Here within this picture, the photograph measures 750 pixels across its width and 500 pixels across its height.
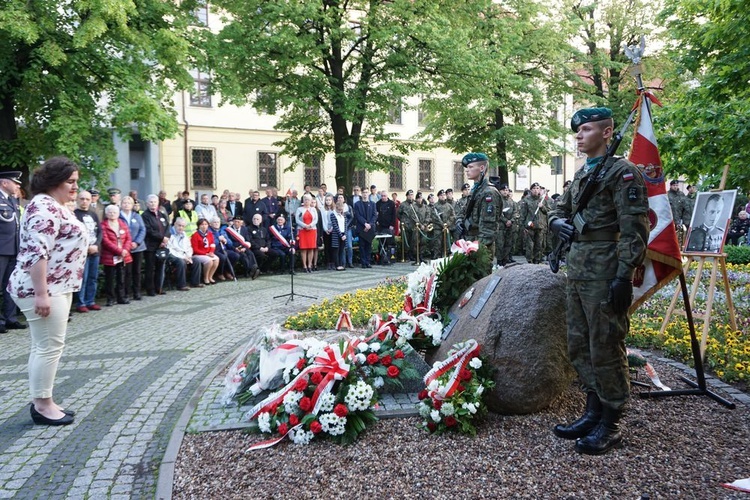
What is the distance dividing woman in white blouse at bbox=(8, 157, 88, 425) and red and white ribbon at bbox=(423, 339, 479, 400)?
306 cm

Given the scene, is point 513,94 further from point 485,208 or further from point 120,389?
point 120,389

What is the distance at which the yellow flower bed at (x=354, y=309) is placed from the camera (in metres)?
8.43

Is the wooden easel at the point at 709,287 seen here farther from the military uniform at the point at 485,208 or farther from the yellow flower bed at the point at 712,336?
the military uniform at the point at 485,208

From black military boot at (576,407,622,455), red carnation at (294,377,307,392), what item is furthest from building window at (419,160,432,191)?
black military boot at (576,407,622,455)

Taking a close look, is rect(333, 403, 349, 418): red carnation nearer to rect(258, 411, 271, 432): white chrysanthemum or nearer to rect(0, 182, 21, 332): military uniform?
rect(258, 411, 271, 432): white chrysanthemum

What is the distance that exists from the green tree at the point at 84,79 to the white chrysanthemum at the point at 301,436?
864 cm

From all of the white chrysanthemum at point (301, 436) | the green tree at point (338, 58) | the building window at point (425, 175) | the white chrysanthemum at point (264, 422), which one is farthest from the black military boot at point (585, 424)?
the building window at point (425, 175)

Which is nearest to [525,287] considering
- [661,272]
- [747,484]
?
[661,272]

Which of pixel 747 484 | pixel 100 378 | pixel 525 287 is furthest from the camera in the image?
pixel 100 378

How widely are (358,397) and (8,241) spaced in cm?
693

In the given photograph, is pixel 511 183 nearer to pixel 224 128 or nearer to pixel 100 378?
pixel 224 128

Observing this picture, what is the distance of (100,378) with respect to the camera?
21.0 ft

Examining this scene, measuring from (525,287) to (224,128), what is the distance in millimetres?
29059

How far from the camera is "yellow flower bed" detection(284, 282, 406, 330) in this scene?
843 cm
